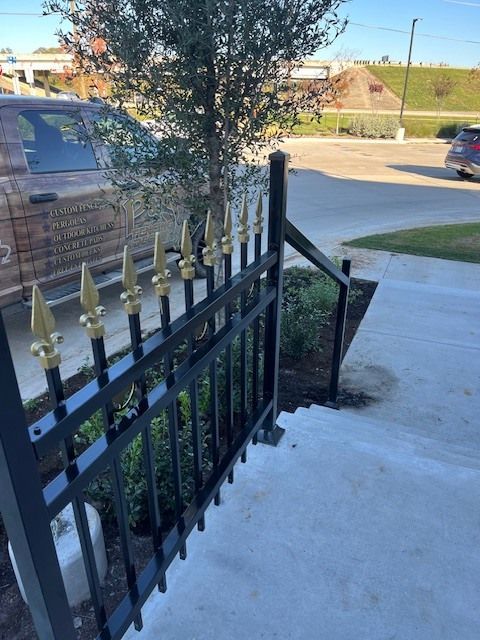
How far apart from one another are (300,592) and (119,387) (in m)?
1.01

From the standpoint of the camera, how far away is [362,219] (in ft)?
29.5

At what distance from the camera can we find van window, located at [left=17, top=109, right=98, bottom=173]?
3.81 meters

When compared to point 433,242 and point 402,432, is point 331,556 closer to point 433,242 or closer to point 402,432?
point 402,432

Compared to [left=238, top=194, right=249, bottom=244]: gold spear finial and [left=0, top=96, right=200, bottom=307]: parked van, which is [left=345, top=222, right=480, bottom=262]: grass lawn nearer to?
[left=0, top=96, right=200, bottom=307]: parked van

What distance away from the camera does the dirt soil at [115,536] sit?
1.68 meters

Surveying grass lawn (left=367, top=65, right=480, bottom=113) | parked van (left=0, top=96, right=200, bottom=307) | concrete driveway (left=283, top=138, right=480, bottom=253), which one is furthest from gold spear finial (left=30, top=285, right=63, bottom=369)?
grass lawn (left=367, top=65, right=480, bottom=113)

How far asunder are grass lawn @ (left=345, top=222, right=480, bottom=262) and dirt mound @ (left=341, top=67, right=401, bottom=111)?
4303 cm

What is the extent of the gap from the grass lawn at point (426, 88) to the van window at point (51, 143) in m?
50.6

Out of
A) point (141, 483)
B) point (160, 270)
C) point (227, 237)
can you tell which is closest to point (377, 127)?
point (227, 237)

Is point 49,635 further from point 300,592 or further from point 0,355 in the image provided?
point 300,592

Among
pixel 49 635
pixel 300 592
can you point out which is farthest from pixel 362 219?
pixel 49 635

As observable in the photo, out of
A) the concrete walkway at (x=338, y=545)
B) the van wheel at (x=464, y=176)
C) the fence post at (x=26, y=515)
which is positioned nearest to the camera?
the fence post at (x=26, y=515)

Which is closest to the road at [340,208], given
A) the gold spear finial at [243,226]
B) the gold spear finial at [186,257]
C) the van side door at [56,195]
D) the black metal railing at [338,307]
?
the van side door at [56,195]

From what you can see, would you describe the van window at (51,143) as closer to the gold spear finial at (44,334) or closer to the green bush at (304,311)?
the green bush at (304,311)
